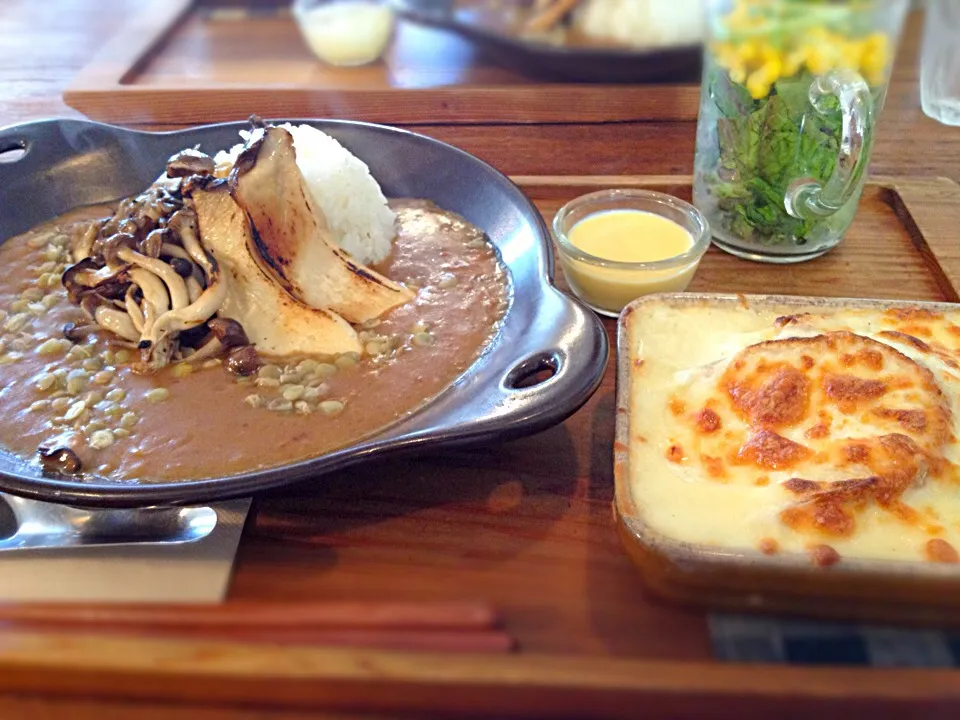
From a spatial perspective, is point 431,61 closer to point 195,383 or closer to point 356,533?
point 195,383

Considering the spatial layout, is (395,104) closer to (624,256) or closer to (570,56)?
(570,56)

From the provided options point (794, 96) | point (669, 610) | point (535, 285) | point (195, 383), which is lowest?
point (669, 610)

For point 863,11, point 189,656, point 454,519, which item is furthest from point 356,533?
point 863,11

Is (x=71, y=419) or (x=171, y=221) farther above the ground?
(x=171, y=221)

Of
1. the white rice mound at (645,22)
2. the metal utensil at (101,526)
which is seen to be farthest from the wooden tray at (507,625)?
the white rice mound at (645,22)

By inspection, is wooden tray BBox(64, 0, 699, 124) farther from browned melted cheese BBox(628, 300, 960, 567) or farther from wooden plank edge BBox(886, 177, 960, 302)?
browned melted cheese BBox(628, 300, 960, 567)

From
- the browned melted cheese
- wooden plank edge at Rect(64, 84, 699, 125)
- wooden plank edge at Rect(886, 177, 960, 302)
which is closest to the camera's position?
the browned melted cheese

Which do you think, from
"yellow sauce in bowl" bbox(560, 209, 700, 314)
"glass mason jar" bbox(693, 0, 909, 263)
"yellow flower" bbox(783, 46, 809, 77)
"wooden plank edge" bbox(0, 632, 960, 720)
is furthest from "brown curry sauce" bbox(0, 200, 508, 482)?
"yellow flower" bbox(783, 46, 809, 77)
